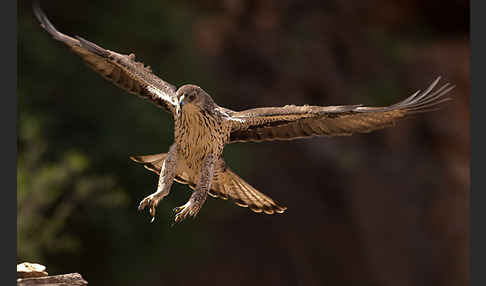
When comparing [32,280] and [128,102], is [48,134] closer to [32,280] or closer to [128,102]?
[128,102]

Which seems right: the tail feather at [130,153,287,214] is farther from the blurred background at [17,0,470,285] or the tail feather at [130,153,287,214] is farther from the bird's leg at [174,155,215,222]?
the blurred background at [17,0,470,285]

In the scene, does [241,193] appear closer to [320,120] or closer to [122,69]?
[320,120]

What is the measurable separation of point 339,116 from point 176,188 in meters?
2.77

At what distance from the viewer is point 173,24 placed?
18.1ft

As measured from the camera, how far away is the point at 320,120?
199cm

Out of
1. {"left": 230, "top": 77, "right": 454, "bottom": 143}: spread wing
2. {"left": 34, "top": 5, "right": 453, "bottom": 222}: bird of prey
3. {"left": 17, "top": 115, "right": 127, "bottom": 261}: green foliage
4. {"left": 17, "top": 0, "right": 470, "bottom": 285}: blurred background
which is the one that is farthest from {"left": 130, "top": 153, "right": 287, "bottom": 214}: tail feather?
{"left": 17, "top": 0, "right": 470, "bottom": 285}: blurred background

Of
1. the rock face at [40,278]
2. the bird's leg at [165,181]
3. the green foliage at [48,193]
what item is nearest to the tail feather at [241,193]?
the bird's leg at [165,181]

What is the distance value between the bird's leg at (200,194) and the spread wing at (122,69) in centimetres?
21

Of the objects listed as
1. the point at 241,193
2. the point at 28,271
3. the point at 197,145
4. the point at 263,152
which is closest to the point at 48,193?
the point at 263,152

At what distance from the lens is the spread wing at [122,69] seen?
1.77 m

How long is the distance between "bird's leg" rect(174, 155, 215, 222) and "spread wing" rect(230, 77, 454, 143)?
0.51 feet

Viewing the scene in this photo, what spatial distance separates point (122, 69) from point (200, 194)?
1.57 ft

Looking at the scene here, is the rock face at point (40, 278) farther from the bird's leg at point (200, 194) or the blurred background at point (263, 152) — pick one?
the blurred background at point (263, 152)

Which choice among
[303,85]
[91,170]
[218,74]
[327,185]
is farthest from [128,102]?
[327,185]
